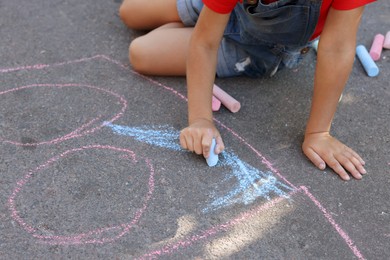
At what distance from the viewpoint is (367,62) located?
6.85 feet

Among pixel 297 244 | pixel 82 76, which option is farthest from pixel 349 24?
pixel 82 76

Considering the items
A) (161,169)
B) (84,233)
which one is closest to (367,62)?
(161,169)

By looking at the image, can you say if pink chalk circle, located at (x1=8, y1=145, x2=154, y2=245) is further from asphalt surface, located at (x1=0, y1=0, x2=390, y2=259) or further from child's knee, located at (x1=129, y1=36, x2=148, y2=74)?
child's knee, located at (x1=129, y1=36, x2=148, y2=74)

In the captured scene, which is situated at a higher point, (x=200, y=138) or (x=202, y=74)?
(x=202, y=74)

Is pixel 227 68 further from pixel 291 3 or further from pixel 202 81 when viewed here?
pixel 291 3

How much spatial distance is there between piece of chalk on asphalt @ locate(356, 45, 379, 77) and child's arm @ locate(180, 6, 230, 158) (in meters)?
0.71

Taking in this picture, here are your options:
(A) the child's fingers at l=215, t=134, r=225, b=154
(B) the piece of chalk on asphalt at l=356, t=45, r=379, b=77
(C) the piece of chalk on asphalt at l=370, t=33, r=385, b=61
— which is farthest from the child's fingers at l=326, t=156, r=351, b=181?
(C) the piece of chalk on asphalt at l=370, t=33, r=385, b=61

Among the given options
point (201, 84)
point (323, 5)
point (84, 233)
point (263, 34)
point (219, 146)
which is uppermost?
point (323, 5)

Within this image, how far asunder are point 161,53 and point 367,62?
0.80 m

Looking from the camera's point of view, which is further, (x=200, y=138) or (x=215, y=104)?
(x=215, y=104)

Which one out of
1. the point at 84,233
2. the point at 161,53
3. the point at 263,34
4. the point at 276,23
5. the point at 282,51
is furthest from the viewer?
the point at 161,53

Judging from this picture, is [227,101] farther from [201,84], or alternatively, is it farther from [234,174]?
[234,174]

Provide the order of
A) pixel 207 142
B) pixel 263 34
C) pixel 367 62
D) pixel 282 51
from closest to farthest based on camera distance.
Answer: pixel 207 142, pixel 263 34, pixel 282 51, pixel 367 62

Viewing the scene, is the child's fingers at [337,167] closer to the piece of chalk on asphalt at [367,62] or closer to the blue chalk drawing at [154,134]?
the blue chalk drawing at [154,134]
